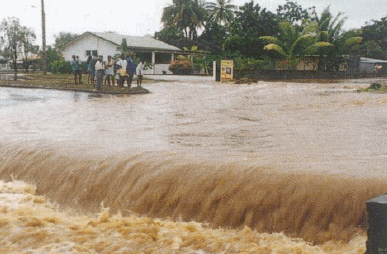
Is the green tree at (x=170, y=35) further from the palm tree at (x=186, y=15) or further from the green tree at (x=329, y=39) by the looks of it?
the green tree at (x=329, y=39)

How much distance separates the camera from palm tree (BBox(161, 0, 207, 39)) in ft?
172

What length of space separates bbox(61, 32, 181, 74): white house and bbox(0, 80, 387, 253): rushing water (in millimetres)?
29467

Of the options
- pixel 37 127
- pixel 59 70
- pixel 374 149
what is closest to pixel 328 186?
pixel 374 149

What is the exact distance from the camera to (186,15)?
173 ft

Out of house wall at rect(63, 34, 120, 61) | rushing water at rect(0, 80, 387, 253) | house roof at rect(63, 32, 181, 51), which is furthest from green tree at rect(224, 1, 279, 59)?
rushing water at rect(0, 80, 387, 253)

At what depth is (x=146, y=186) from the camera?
6000 mm

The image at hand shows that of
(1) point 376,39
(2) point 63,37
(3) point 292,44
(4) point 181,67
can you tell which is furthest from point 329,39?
(2) point 63,37

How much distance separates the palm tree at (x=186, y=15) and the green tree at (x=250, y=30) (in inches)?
590

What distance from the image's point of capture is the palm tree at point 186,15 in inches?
2060

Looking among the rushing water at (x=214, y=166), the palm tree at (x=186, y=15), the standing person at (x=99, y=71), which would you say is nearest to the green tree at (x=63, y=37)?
the palm tree at (x=186, y=15)

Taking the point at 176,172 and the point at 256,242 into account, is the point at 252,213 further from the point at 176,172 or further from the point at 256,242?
the point at 176,172

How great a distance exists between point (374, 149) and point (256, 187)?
2.89m

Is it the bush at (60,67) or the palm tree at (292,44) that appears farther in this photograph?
the bush at (60,67)

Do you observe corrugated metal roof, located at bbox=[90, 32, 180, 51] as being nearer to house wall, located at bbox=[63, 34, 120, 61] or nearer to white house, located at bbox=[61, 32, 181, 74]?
white house, located at bbox=[61, 32, 181, 74]
